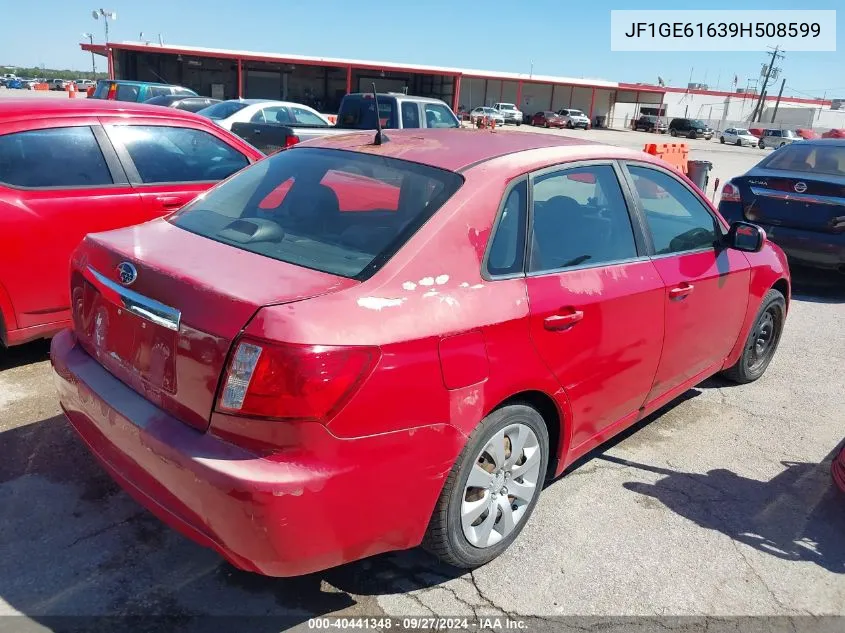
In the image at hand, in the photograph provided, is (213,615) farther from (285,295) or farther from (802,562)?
(802,562)

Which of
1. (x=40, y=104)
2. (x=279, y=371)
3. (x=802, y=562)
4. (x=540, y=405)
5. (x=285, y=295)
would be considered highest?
(x=40, y=104)

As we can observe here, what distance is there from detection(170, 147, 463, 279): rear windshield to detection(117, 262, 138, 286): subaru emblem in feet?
1.23

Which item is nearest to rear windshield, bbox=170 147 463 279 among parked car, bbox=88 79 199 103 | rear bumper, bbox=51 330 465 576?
rear bumper, bbox=51 330 465 576

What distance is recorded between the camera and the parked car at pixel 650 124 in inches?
2356

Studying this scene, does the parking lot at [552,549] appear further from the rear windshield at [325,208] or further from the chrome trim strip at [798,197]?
the chrome trim strip at [798,197]

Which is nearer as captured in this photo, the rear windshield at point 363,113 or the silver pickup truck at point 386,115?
the silver pickup truck at point 386,115

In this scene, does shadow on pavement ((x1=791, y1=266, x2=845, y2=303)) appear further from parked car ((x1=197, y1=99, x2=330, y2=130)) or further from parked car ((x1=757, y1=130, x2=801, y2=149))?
parked car ((x1=757, y1=130, x2=801, y2=149))

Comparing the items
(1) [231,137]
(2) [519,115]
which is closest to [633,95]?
(2) [519,115]

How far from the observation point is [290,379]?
2043 mm

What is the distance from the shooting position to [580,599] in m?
2.69

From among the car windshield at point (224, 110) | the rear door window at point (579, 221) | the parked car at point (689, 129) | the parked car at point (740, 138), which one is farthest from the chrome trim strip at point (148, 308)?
the parked car at point (689, 129)

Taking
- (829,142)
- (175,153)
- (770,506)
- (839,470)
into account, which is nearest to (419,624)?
(770,506)

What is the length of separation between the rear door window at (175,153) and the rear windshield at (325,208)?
5.49 feet

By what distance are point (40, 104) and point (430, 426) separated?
3.66 meters
